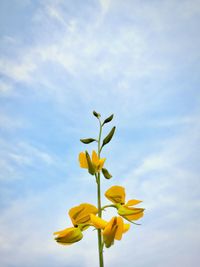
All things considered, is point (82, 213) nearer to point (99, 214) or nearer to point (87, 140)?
point (99, 214)

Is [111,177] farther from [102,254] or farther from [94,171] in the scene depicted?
[102,254]

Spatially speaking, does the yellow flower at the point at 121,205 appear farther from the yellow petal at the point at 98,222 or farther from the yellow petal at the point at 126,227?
the yellow petal at the point at 98,222

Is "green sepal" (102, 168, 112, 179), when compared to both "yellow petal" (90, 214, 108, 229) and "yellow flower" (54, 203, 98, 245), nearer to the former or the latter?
"yellow flower" (54, 203, 98, 245)

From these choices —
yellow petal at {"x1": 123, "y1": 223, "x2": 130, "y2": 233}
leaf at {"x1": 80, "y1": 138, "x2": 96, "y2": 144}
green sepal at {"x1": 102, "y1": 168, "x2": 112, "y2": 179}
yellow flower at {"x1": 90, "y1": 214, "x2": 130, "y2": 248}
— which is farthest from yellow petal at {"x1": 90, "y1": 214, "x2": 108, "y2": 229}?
leaf at {"x1": 80, "y1": 138, "x2": 96, "y2": 144}

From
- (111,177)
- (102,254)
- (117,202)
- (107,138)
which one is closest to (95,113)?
(107,138)

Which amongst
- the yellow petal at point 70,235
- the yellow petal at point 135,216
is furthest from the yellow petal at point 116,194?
the yellow petal at point 70,235
